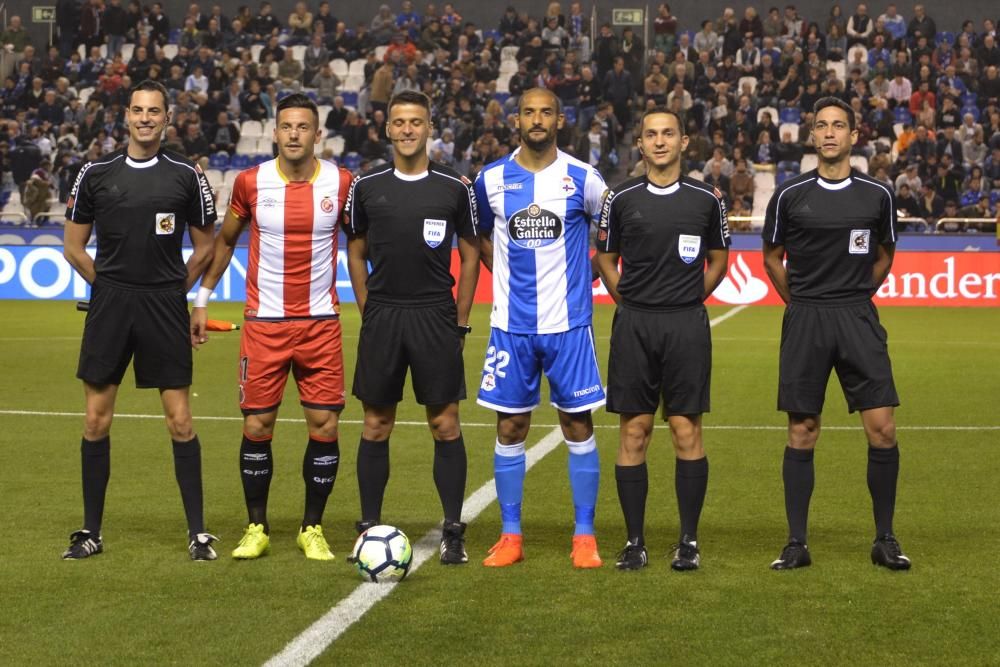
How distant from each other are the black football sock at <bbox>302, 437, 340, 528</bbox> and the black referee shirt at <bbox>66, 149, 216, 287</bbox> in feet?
3.08

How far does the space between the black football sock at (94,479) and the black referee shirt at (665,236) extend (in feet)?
7.68

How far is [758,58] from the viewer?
28531 mm

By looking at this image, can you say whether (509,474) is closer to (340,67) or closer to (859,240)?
(859,240)

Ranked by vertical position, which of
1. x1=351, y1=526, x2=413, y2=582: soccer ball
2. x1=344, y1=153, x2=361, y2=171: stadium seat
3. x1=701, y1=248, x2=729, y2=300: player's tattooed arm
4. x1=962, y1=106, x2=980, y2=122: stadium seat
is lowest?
x1=351, y1=526, x2=413, y2=582: soccer ball

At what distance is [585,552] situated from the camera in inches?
241

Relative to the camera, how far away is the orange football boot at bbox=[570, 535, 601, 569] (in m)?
6.07

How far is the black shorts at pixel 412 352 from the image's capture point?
6250mm

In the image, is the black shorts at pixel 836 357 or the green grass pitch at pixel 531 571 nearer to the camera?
the green grass pitch at pixel 531 571

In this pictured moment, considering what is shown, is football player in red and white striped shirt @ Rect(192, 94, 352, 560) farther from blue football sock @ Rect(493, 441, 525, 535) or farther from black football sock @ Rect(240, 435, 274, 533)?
blue football sock @ Rect(493, 441, 525, 535)

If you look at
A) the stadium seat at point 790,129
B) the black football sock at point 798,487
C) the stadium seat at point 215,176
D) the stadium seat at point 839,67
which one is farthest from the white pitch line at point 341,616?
the stadium seat at point 839,67

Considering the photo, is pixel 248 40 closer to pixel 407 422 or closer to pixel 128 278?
pixel 407 422

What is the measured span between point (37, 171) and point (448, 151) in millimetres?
7167

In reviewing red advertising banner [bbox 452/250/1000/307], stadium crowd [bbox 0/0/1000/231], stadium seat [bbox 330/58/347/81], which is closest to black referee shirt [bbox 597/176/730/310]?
red advertising banner [bbox 452/250/1000/307]

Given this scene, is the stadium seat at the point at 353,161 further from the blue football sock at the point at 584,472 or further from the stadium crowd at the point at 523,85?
the blue football sock at the point at 584,472
